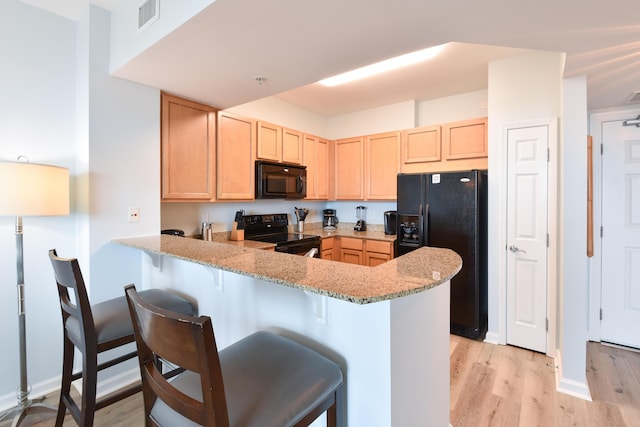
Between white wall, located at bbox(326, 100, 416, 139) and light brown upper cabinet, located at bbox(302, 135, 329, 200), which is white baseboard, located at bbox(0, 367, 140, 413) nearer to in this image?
light brown upper cabinet, located at bbox(302, 135, 329, 200)

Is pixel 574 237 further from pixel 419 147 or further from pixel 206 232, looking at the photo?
pixel 206 232

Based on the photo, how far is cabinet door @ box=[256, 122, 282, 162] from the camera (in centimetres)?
320

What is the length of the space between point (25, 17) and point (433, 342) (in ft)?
10.1

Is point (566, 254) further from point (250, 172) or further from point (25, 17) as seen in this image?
point (25, 17)

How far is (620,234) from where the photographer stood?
2641 mm

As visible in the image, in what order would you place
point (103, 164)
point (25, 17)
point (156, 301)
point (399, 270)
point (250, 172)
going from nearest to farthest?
1. point (399, 270)
2. point (156, 301)
3. point (25, 17)
4. point (103, 164)
5. point (250, 172)

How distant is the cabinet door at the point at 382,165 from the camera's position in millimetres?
3742

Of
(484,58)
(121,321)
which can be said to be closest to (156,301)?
(121,321)

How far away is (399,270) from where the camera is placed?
1126mm

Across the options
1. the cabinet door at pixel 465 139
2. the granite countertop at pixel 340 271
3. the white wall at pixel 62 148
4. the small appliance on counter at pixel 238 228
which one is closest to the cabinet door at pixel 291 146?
the small appliance on counter at pixel 238 228

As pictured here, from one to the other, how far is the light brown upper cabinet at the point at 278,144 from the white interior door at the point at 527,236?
2290mm

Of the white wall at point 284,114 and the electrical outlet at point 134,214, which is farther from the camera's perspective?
the white wall at point 284,114

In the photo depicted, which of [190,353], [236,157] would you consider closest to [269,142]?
[236,157]

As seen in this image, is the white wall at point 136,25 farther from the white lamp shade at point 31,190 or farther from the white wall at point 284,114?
the white wall at point 284,114
